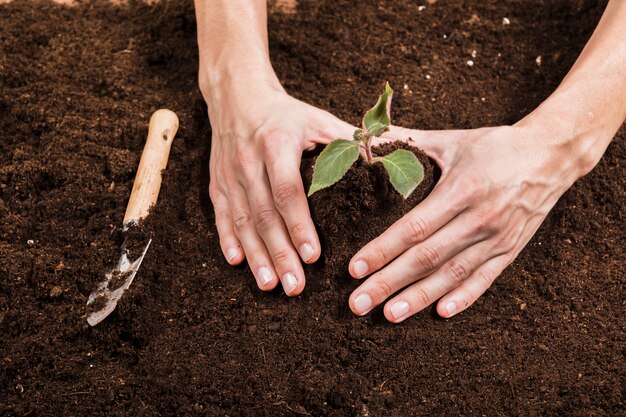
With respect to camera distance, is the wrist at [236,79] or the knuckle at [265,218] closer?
the knuckle at [265,218]

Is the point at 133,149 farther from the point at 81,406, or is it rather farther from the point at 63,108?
the point at 81,406

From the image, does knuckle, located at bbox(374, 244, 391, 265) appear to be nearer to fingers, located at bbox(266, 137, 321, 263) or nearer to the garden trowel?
fingers, located at bbox(266, 137, 321, 263)

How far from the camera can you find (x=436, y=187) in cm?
156

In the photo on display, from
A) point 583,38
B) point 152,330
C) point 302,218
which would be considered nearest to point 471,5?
point 583,38

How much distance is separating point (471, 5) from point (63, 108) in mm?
1470

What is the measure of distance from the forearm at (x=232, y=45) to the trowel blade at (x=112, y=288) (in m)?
0.54

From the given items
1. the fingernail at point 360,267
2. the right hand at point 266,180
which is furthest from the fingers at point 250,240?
the fingernail at point 360,267

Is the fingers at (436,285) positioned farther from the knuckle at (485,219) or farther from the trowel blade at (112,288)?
the trowel blade at (112,288)

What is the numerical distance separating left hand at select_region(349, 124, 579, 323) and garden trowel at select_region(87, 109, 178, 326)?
1.97 ft

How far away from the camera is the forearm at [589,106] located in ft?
5.39

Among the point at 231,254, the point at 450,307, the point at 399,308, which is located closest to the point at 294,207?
the point at 231,254

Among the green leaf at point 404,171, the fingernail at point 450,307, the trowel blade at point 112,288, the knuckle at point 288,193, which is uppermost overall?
the green leaf at point 404,171

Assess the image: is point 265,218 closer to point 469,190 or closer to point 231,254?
point 231,254

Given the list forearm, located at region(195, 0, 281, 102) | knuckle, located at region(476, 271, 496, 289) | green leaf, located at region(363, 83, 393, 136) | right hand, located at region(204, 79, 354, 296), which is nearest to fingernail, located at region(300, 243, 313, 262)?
right hand, located at region(204, 79, 354, 296)
